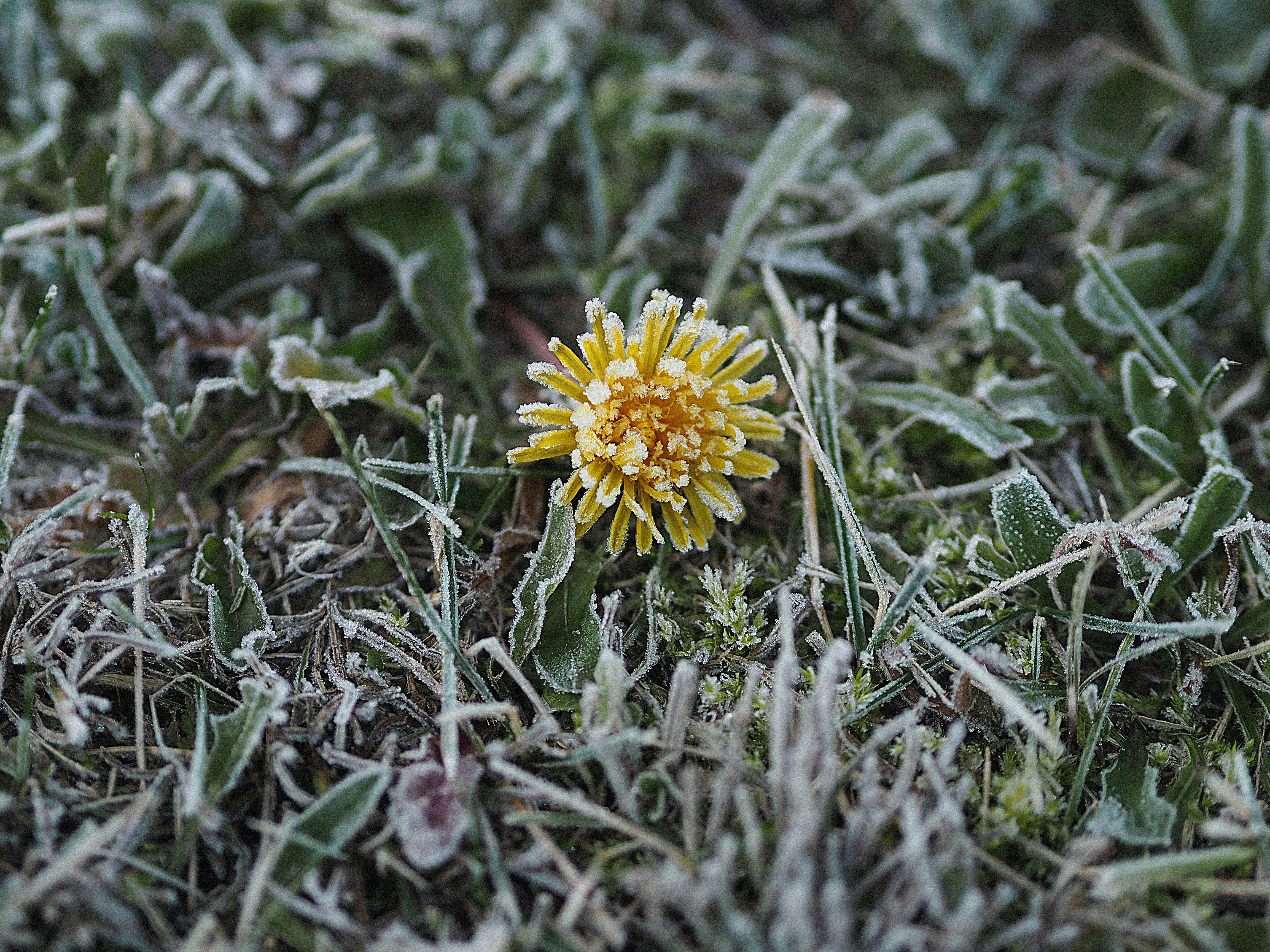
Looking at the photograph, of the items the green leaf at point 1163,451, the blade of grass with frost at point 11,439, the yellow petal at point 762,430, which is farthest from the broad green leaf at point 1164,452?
the blade of grass with frost at point 11,439

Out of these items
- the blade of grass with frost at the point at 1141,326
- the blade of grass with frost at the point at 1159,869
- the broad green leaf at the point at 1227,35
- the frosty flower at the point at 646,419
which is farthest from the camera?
the broad green leaf at the point at 1227,35

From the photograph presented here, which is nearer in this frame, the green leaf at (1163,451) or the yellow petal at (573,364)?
the yellow petal at (573,364)

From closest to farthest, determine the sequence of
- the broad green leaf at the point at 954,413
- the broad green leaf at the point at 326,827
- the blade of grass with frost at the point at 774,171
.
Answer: the broad green leaf at the point at 326,827, the broad green leaf at the point at 954,413, the blade of grass with frost at the point at 774,171

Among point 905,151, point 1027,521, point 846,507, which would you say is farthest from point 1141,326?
point 846,507

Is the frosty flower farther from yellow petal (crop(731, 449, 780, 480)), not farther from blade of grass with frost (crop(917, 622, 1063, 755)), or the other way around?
blade of grass with frost (crop(917, 622, 1063, 755))

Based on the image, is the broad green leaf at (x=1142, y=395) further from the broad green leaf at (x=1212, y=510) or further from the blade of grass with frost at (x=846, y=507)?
the blade of grass with frost at (x=846, y=507)

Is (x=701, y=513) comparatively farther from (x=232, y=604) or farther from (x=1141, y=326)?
(x=1141, y=326)
